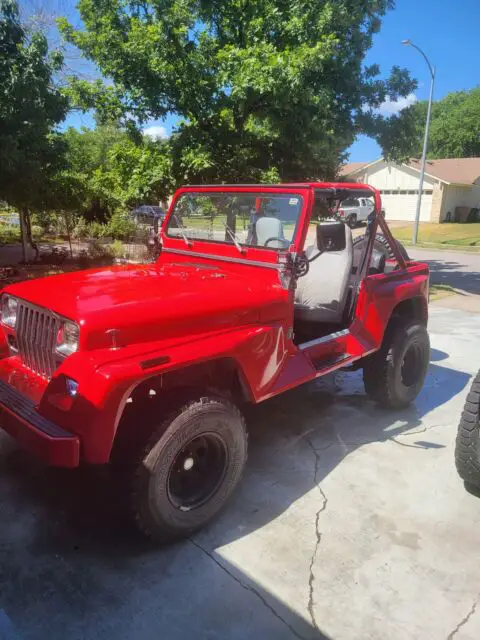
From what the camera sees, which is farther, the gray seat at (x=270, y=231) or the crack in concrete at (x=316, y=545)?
the gray seat at (x=270, y=231)

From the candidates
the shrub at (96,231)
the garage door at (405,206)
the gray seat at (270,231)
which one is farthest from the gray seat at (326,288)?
the garage door at (405,206)

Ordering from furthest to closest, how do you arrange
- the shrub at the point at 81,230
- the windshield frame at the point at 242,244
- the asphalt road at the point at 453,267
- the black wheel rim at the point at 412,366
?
the shrub at the point at 81,230 → the asphalt road at the point at 453,267 → the black wheel rim at the point at 412,366 → the windshield frame at the point at 242,244

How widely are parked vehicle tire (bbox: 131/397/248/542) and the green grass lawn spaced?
2284 centimetres

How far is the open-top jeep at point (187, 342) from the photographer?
7.69ft

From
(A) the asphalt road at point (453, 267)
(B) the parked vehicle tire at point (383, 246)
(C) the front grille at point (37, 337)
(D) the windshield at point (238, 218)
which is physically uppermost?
(D) the windshield at point (238, 218)

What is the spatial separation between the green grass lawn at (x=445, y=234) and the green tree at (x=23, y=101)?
64.1 feet

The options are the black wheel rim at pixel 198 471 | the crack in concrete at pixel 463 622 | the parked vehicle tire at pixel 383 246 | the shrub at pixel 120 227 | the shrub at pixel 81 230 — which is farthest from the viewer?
the shrub at pixel 120 227

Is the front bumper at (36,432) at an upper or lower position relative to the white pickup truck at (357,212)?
lower

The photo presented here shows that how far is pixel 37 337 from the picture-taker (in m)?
2.71

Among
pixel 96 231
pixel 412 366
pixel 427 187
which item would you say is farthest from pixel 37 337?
pixel 427 187

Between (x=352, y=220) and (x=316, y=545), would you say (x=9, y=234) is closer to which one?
(x=352, y=220)

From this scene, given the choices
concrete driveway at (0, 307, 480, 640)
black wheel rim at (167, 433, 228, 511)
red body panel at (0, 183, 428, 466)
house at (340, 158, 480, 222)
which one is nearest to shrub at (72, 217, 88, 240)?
red body panel at (0, 183, 428, 466)

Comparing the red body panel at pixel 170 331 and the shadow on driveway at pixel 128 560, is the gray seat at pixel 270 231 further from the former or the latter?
the shadow on driveway at pixel 128 560

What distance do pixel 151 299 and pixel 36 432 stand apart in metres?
0.91
